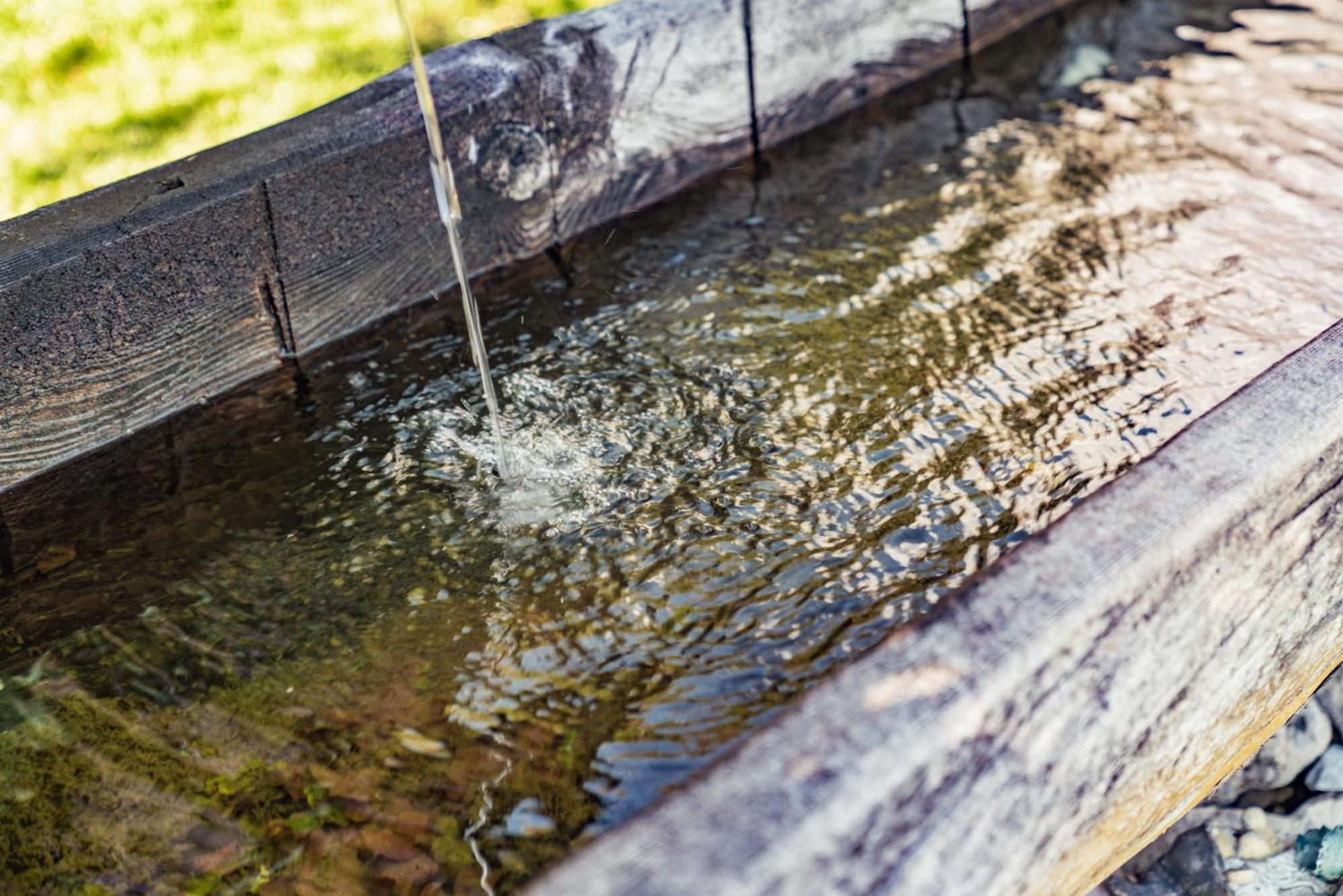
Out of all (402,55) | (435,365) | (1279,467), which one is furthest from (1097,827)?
(402,55)

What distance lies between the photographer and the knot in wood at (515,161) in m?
3.08

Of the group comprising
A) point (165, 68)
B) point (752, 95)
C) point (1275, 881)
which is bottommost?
point (1275, 881)

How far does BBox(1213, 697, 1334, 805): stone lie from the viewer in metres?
2.18

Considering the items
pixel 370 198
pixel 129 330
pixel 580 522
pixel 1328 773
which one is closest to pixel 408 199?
pixel 370 198

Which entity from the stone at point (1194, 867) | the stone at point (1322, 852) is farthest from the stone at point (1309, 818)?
the stone at point (1194, 867)

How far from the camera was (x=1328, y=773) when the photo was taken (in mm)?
2172

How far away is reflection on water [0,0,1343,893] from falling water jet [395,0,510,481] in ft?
0.15

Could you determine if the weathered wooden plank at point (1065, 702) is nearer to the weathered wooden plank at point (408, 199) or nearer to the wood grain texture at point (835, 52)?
the weathered wooden plank at point (408, 199)

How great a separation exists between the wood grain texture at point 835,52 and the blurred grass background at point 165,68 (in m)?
1.04

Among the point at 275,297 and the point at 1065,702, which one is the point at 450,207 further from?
the point at 1065,702

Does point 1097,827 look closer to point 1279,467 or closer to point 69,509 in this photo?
point 1279,467

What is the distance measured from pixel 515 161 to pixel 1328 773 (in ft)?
7.67

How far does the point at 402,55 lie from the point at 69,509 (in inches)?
87.0

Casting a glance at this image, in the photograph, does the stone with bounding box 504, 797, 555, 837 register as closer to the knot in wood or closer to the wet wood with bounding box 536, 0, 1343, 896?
the wet wood with bounding box 536, 0, 1343, 896
